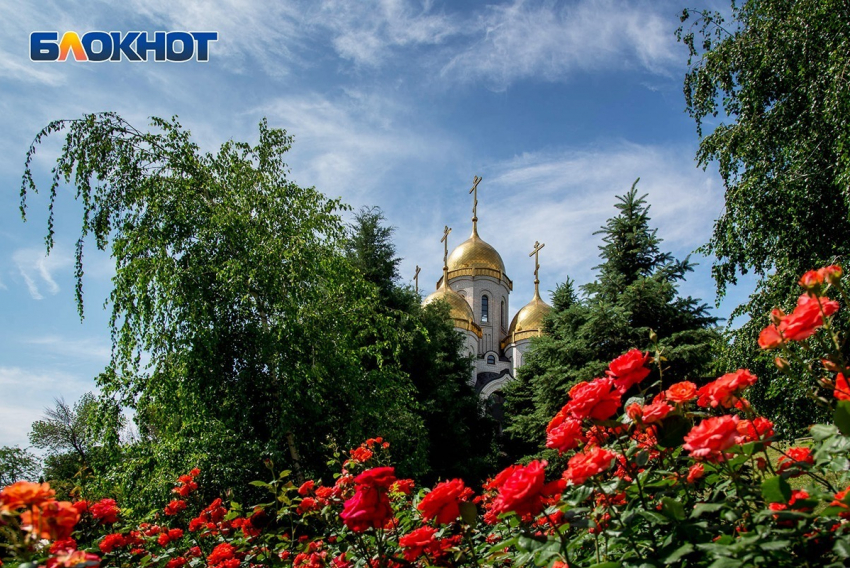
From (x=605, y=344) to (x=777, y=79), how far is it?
5043mm

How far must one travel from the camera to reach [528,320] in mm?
26938

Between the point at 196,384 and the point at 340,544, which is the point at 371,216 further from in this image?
the point at 340,544

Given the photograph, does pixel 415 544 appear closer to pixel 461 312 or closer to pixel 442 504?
pixel 442 504

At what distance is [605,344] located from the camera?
412 inches

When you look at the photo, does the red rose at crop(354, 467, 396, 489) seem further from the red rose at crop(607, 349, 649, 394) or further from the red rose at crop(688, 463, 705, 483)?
the red rose at crop(688, 463, 705, 483)

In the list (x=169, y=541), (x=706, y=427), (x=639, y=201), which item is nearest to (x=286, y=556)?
(x=169, y=541)

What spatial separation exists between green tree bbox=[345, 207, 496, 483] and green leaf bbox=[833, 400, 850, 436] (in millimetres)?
10791

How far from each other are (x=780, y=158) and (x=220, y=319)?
7.38m

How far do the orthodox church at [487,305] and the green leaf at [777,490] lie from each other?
24.9 meters

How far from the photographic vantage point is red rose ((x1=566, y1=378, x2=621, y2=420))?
5.12 ft

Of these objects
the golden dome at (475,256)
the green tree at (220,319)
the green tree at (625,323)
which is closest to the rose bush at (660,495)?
the green tree at (220,319)

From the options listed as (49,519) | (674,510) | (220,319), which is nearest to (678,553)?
(674,510)

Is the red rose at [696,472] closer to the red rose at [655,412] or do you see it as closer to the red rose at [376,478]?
the red rose at [655,412]

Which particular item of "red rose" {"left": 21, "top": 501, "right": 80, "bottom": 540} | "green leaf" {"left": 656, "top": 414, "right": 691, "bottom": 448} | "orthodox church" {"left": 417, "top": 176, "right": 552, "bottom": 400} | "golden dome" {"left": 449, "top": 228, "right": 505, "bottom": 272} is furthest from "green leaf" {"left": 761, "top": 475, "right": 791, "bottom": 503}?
"golden dome" {"left": 449, "top": 228, "right": 505, "bottom": 272}
